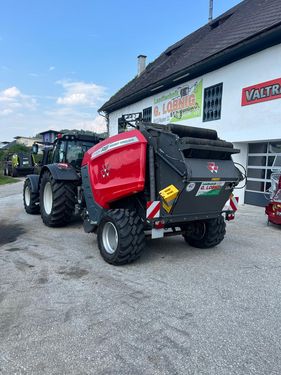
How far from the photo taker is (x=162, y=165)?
4332 mm

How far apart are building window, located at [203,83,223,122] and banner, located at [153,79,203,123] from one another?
29 cm

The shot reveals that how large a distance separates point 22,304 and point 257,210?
840 cm

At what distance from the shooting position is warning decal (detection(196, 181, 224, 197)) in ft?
14.5

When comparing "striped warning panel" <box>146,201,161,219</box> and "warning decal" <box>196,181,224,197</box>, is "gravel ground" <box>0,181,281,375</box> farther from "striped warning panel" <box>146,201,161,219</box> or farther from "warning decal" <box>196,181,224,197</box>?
"warning decal" <box>196,181,224,197</box>

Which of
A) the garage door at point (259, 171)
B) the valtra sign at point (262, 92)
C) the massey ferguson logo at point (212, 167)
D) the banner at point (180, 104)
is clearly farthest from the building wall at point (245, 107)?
the massey ferguson logo at point (212, 167)

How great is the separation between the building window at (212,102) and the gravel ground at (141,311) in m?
7.37

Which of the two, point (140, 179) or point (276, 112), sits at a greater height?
point (276, 112)

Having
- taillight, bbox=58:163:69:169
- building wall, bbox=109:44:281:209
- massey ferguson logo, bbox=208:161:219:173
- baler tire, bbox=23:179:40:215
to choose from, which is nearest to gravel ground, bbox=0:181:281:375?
massey ferguson logo, bbox=208:161:219:173

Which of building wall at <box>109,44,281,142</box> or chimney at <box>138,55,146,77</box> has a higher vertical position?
chimney at <box>138,55,146,77</box>

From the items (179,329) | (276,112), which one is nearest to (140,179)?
(179,329)

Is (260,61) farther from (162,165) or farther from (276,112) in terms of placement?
(162,165)

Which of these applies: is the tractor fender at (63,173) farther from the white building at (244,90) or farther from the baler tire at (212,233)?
the baler tire at (212,233)

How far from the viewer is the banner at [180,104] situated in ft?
41.5

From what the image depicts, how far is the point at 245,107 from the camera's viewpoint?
33.8ft
